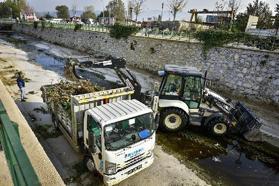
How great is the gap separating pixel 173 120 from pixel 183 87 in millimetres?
1430

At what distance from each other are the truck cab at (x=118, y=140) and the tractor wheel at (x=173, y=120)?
9.03 ft

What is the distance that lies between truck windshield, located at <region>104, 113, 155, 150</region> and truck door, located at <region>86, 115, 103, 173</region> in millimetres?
219

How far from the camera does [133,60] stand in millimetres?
23578

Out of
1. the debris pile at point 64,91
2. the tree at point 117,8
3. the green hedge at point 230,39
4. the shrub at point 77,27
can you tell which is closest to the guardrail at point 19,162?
the debris pile at point 64,91

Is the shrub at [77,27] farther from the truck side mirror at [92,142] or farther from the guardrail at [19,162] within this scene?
the guardrail at [19,162]

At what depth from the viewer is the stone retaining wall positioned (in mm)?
13805

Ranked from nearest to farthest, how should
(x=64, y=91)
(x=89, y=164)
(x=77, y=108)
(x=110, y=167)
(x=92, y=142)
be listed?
(x=110, y=167), (x=92, y=142), (x=89, y=164), (x=77, y=108), (x=64, y=91)

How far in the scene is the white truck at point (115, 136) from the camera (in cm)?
596

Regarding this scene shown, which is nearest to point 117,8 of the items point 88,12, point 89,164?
point 88,12

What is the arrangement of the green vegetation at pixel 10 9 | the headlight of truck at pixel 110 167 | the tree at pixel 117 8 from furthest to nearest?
the green vegetation at pixel 10 9, the tree at pixel 117 8, the headlight of truck at pixel 110 167

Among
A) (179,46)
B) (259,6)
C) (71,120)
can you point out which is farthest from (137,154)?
(259,6)

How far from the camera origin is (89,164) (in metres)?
6.77

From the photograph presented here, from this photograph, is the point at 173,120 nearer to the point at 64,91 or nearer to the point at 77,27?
the point at 64,91

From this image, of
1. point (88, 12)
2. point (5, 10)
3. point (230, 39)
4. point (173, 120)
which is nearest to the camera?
point (173, 120)
